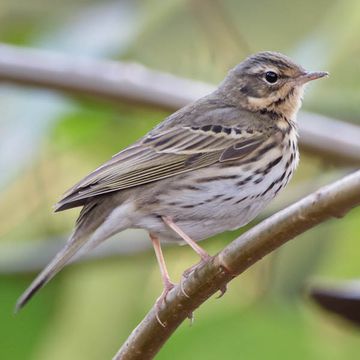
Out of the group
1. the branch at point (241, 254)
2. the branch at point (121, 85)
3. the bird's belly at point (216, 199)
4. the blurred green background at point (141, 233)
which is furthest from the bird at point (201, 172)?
the branch at point (241, 254)

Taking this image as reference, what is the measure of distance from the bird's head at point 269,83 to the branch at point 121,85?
47cm

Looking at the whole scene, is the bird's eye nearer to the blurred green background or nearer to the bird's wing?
the bird's wing

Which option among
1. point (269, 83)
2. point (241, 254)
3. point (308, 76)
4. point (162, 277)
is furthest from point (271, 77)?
point (241, 254)

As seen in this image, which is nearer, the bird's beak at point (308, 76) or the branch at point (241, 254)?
the branch at point (241, 254)

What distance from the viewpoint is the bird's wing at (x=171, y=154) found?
5.73m

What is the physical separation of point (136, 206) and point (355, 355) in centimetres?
214

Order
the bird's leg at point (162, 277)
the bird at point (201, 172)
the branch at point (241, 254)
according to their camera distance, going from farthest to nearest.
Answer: the bird at point (201, 172)
the bird's leg at point (162, 277)
the branch at point (241, 254)

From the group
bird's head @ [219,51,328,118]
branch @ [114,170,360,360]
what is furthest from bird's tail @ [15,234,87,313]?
bird's head @ [219,51,328,118]

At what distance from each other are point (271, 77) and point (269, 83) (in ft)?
0.13

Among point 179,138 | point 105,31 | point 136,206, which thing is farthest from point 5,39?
point 136,206

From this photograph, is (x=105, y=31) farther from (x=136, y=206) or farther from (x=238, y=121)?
(x=136, y=206)

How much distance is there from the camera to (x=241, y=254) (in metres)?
3.93

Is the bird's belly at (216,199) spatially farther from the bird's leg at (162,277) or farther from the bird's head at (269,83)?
the bird's head at (269,83)

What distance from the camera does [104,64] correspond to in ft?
23.6
